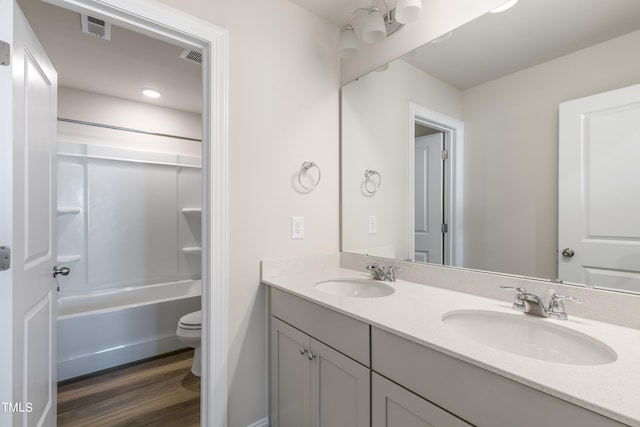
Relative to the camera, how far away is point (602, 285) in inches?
37.5

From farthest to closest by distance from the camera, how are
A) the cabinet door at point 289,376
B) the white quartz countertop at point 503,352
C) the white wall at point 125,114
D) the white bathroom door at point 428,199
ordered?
the white wall at point 125,114, the white bathroom door at point 428,199, the cabinet door at point 289,376, the white quartz countertop at point 503,352

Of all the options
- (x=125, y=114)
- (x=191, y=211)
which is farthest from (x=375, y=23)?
(x=125, y=114)

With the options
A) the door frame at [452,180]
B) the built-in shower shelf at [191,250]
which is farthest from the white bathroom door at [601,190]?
the built-in shower shelf at [191,250]

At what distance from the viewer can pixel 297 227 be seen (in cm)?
166

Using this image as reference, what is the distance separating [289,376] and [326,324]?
42 centimetres

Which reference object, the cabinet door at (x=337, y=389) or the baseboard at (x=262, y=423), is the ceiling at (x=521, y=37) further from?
the baseboard at (x=262, y=423)

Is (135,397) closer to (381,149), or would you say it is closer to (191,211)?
(191,211)

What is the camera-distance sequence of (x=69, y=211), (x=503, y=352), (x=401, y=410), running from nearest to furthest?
(x=503, y=352), (x=401, y=410), (x=69, y=211)

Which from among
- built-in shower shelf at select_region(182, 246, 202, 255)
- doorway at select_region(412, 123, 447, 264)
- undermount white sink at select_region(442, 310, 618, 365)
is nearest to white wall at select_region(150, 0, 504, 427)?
doorway at select_region(412, 123, 447, 264)

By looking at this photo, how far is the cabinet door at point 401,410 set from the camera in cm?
77

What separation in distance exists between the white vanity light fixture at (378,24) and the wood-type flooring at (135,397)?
2309 millimetres

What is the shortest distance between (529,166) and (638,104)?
12.9 inches

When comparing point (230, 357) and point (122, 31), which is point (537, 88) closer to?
point (230, 357)

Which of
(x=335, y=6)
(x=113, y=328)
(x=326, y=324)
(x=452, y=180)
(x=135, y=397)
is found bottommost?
(x=135, y=397)
